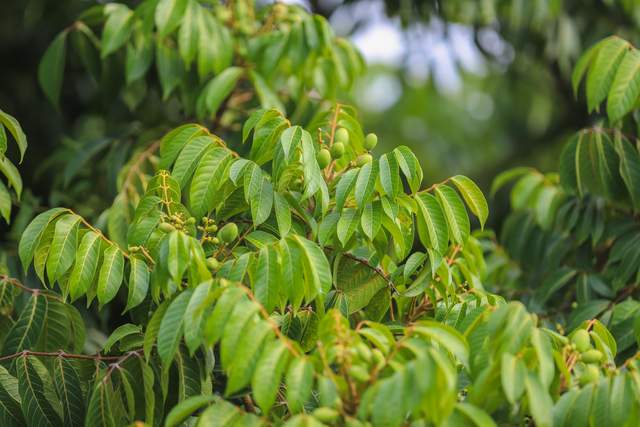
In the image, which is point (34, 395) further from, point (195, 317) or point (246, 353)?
point (246, 353)

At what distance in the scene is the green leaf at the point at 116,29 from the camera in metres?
3.39

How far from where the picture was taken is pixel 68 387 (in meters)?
2.34

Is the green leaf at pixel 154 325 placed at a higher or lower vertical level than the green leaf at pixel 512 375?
lower

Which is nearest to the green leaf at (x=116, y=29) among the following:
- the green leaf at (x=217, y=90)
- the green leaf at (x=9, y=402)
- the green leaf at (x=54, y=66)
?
the green leaf at (x=54, y=66)

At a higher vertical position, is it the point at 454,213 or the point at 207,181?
the point at 207,181

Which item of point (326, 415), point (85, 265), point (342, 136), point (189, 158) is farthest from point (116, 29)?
point (326, 415)

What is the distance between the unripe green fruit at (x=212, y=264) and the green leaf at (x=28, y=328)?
659 millimetres

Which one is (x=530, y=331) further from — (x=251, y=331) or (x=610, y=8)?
(x=610, y=8)

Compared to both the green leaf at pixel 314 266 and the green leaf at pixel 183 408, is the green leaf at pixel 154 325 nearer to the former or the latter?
the green leaf at pixel 183 408

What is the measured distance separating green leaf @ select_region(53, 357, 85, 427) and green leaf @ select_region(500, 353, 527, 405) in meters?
1.21

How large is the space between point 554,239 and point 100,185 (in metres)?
2.25

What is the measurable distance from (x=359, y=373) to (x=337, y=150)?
0.87 meters

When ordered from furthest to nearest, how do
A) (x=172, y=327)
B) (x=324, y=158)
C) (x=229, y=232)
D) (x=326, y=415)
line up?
(x=324, y=158) < (x=229, y=232) < (x=172, y=327) < (x=326, y=415)

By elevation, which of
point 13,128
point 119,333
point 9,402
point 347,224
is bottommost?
point 9,402
